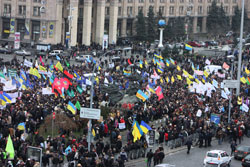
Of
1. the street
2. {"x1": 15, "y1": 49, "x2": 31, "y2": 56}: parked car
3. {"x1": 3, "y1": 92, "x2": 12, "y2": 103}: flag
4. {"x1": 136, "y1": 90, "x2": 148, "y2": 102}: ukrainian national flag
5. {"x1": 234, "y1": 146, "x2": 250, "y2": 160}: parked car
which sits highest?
{"x1": 3, "y1": 92, "x2": 12, "y2": 103}: flag

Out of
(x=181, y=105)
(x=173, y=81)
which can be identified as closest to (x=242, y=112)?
(x=181, y=105)

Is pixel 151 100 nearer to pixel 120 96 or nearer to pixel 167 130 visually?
pixel 120 96

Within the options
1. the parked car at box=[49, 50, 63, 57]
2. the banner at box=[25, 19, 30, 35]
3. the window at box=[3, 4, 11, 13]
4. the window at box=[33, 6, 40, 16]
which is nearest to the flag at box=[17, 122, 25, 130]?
the parked car at box=[49, 50, 63, 57]

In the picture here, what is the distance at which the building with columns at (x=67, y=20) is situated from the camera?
290ft

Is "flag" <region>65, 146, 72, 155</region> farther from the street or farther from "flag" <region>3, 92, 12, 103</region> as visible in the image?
"flag" <region>3, 92, 12, 103</region>

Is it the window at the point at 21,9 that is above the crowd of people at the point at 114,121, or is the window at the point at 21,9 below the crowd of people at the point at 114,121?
above

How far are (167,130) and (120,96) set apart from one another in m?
6.99

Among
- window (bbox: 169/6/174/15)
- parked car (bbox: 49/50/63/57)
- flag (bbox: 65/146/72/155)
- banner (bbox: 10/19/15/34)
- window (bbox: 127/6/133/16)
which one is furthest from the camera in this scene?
window (bbox: 169/6/174/15)

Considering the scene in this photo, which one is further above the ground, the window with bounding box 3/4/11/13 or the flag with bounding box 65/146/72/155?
the window with bounding box 3/4/11/13

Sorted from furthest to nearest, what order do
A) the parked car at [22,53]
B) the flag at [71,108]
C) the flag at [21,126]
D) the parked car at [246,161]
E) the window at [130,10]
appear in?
the window at [130,10] → the parked car at [22,53] → the flag at [71,108] → the parked car at [246,161] → the flag at [21,126]

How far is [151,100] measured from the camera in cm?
4706

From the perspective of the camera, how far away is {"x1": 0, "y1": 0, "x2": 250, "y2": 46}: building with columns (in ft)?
290

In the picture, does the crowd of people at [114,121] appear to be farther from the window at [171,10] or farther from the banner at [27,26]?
the window at [171,10]

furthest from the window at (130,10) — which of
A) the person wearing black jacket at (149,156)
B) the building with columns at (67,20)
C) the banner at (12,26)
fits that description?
the person wearing black jacket at (149,156)
